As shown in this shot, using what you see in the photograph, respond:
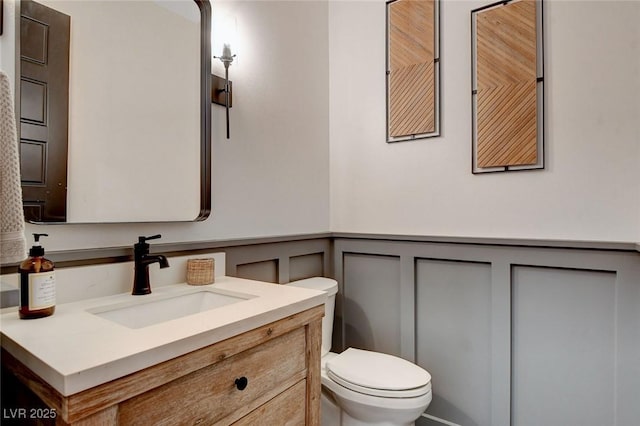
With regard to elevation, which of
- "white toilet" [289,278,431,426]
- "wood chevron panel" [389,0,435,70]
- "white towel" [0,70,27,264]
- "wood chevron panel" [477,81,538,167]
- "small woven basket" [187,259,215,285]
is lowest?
"white toilet" [289,278,431,426]

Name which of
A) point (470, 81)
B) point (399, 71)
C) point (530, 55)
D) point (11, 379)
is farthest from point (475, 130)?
point (11, 379)

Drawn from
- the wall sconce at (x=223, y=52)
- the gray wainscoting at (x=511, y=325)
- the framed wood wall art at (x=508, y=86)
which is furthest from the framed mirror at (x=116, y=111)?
the framed wood wall art at (x=508, y=86)

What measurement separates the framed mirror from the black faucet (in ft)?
0.43

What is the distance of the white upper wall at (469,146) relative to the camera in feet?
4.56

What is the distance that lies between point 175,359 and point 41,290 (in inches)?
15.9

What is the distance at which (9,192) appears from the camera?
746 millimetres

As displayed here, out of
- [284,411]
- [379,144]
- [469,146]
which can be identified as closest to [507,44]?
[469,146]

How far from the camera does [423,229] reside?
1.82m

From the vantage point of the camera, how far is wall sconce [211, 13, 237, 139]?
58.1 inches

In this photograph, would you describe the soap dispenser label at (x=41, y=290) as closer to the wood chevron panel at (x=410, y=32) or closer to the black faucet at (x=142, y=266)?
the black faucet at (x=142, y=266)

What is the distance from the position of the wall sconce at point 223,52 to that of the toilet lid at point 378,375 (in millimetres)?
1140

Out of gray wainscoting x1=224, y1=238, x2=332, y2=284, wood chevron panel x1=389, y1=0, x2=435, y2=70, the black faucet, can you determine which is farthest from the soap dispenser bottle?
wood chevron panel x1=389, y1=0, x2=435, y2=70

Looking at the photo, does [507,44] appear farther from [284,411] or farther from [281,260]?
[284,411]

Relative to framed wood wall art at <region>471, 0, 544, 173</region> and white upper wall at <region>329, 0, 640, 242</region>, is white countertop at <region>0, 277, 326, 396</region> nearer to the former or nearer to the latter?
white upper wall at <region>329, 0, 640, 242</region>
